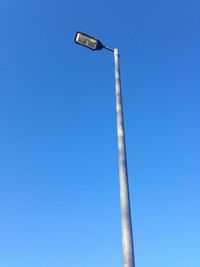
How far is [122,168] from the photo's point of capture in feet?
26.8

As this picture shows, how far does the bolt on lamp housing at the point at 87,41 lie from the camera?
9.80m

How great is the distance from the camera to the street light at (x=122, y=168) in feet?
23.2

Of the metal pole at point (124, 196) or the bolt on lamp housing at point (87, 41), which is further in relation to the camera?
the bolt on lamp housing at point (87, 41)

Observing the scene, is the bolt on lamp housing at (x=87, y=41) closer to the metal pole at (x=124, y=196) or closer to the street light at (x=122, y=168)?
the street light at (x=122, y=168)

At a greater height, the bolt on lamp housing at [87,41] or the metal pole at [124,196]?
the bolt on lamp housing at [87,41]

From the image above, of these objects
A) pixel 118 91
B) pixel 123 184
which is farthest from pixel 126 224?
pixel 118 91

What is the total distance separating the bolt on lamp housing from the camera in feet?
32.2

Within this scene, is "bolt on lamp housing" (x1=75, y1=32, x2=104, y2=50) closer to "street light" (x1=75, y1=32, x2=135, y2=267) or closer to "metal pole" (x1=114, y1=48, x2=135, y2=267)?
"street light" (x1=75, y1=32, x2=135, y2=267)

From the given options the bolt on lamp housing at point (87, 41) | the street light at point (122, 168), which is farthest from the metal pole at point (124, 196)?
the bolt on lamp housing at point (87, 41)

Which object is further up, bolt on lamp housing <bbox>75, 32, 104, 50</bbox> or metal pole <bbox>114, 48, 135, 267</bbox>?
bolt on lamp housing <bbox>75, 32, 104, 50</bbox>

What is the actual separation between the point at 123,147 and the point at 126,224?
68.4 inches

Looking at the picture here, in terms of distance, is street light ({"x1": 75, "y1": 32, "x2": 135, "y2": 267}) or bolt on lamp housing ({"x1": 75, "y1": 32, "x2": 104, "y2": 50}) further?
bolt on lamp housing ({"x1": 75, "y1": 32, "x2": 104, "y2": 50})

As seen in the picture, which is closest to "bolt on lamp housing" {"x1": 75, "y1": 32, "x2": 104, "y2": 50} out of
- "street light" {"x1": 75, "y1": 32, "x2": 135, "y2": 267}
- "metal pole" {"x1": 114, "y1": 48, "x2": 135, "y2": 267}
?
"street light" {"x1": 75, "y1": 32, "x2": 135, "y2": 267}

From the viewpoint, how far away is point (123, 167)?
26.9 ft
